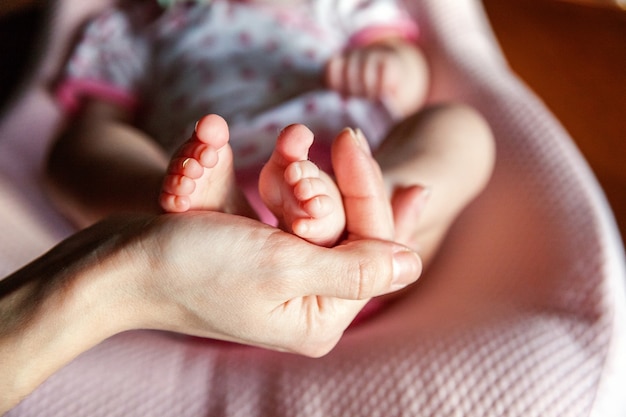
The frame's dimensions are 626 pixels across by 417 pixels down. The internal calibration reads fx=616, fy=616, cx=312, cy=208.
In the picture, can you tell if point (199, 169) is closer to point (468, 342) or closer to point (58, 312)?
point (58, 312)

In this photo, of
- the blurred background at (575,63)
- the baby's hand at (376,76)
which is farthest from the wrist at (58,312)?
the blurred background at (575,63)

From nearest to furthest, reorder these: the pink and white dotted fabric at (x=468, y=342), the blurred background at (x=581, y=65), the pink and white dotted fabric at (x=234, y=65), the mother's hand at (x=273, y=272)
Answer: the mother's hand at (x=273, y=272)
the pink and white dotted fabric at (x=468, y=342)
the pink and white dotted fabric at (x=234, y=65)
the blurred background at (x=581, y=65)

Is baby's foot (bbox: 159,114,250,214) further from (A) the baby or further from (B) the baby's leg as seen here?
(B) the baby's leg

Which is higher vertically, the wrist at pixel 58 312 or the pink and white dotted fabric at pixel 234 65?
the pink and white dotted fabric at pixel 234 65

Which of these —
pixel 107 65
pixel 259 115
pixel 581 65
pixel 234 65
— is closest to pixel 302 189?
pixel 259 115

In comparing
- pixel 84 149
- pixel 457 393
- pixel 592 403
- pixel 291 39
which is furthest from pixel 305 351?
pixel 291 39

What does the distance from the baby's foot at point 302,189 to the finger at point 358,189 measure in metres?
0.02

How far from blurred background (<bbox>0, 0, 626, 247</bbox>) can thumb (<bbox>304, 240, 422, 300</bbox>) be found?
1.61ft

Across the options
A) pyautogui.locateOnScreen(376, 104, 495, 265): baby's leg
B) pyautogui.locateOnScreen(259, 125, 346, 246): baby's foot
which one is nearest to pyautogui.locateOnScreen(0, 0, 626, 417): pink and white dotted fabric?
pyautogui.locateOnScreen(376, 104, 495, 265): baby's leg

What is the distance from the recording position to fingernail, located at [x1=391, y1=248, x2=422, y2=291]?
433 millimetres

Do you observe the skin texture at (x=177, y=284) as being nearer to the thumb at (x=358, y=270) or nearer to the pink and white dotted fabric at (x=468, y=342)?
the thumb at (x=358, y=270)

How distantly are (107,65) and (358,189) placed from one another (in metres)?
0.58

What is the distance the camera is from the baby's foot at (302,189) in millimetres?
401

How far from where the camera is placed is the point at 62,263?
415 mm
